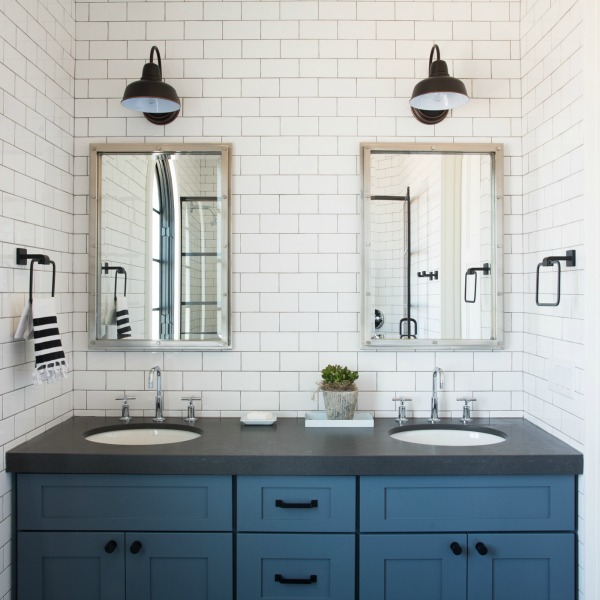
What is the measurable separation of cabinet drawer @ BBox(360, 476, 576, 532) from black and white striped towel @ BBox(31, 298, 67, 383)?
122cm

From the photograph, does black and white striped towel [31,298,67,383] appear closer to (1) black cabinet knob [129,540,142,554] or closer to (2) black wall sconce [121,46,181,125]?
(1) black cabinet knob [129,540,142,554]

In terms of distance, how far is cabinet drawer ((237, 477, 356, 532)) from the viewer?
6.83ft

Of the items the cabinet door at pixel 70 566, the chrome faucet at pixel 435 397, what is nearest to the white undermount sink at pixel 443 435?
the chrome faucet at pixel 435 397

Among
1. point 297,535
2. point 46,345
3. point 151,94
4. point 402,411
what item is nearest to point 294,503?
point 297,535

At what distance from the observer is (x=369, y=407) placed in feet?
8.76

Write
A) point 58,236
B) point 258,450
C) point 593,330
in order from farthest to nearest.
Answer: point 58,236 < point 258,450 < point 593,330

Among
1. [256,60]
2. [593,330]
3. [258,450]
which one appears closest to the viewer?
[593,330]

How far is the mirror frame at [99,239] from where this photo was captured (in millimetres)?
2637

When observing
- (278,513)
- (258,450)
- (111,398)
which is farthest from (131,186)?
(278,513)

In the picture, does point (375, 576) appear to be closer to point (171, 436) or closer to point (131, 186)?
point (171, 436)

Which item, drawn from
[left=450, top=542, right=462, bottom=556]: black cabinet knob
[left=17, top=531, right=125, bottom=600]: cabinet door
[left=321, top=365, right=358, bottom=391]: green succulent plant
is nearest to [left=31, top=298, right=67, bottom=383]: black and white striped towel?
[left=17, top=531, right=125, bottom=600]: cabinet door

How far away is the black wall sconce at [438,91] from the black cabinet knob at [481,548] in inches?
69.3

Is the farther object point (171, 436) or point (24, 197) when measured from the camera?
point (171, 436)

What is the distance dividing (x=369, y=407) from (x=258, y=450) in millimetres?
730
